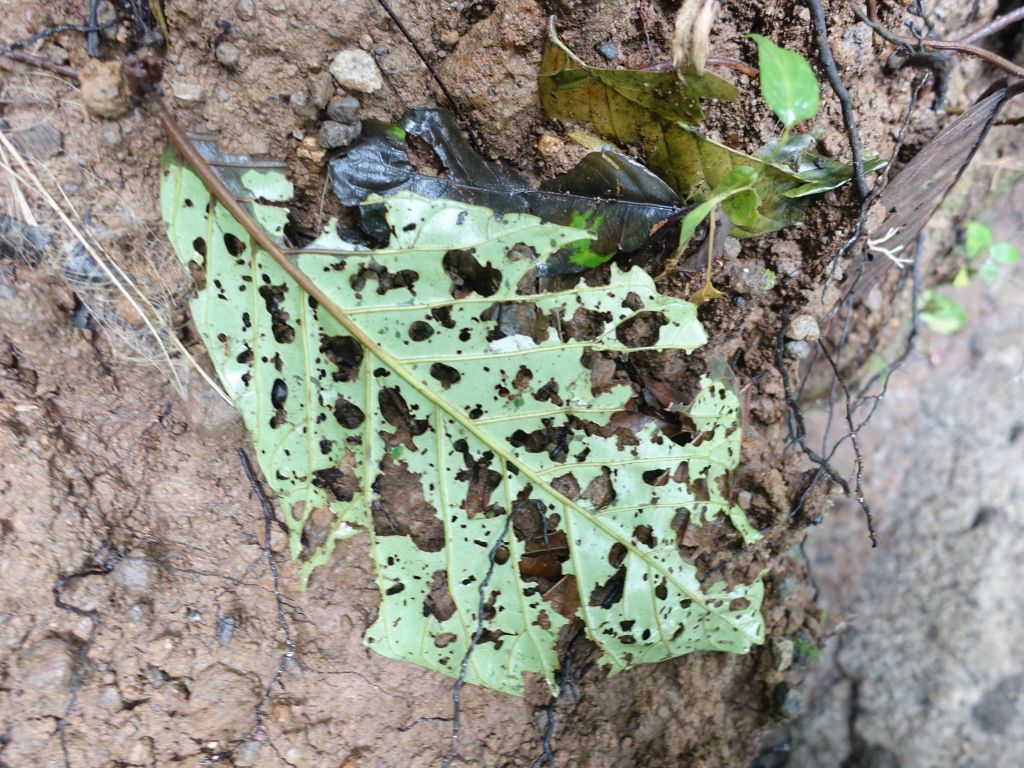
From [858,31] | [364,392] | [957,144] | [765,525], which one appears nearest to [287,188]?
[364,392]

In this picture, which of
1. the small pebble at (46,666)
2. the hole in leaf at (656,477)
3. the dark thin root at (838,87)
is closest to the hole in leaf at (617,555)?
the hole in leaf at (656,477)

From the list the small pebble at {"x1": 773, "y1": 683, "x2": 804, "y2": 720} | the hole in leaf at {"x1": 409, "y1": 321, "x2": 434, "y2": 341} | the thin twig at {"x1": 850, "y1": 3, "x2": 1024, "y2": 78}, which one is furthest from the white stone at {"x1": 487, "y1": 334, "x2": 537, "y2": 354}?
the small pebble at {"x1": 773, "y1": 683, "x2": 804, "y2": 720}

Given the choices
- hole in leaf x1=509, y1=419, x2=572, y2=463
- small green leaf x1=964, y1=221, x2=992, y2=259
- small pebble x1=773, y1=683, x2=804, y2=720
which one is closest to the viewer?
hole in leaf x1=509, y1=419, x2=572, y2=463

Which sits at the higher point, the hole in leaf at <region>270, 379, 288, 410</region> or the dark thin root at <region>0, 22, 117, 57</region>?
the dark thin root at <region>0, 22, 117, 57</region>

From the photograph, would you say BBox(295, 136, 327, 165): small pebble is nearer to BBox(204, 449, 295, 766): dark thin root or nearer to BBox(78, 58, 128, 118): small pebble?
BBox(78, 58, 128, 118): small pebble

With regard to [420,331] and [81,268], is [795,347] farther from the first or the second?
[81,268]

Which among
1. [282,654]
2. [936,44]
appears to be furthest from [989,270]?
[282,654]
